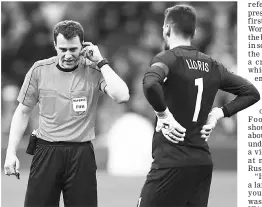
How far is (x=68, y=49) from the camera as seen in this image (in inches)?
242

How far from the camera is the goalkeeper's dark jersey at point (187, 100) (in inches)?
218

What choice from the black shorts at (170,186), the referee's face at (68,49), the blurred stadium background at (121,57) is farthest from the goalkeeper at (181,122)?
the blurred stadium background at (121,57)

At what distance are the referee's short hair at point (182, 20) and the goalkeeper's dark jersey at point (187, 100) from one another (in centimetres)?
12

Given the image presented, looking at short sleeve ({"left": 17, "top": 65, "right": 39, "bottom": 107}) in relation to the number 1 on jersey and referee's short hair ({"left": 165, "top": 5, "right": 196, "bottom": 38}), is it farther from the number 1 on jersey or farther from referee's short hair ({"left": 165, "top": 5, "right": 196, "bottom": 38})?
the number 1 on jersey

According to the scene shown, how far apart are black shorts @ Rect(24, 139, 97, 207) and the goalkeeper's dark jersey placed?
75 centimetres

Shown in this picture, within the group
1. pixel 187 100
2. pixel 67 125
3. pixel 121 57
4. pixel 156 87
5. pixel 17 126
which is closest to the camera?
pixel 156 87

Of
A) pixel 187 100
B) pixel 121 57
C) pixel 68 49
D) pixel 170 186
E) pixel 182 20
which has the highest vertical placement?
pixel 121 57

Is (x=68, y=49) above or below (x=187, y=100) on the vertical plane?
above

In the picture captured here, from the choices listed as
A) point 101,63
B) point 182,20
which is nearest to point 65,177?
point 101,63

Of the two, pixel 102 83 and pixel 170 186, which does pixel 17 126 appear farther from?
pixel 170 186

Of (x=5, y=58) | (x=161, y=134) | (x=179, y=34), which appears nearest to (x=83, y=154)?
(x=161, y=134)

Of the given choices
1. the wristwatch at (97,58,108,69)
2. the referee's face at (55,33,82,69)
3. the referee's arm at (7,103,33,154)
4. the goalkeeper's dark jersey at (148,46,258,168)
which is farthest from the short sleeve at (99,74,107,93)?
the goalkeeper's dark jersey at (148,46,258,168)

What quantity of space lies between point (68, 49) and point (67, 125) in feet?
2.08

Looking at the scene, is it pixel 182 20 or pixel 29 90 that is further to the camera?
pixel 29 90
